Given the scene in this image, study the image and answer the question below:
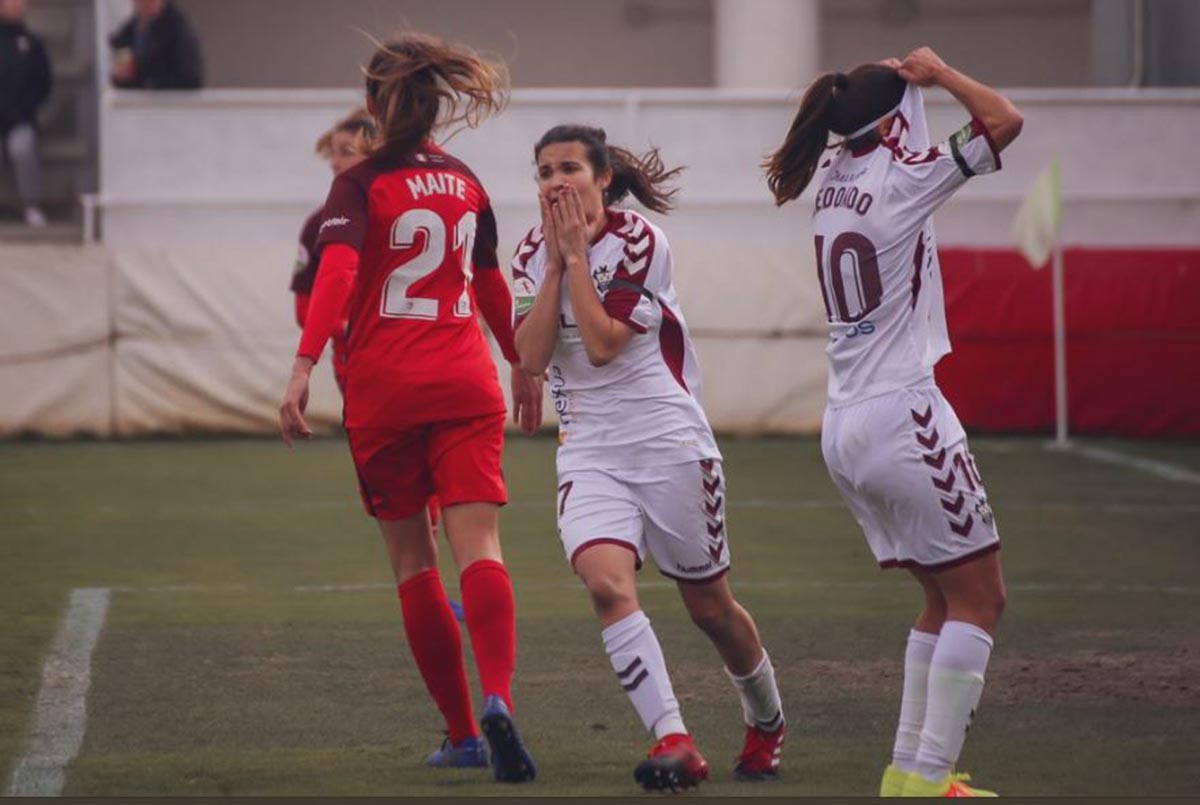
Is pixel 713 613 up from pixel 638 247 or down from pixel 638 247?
down

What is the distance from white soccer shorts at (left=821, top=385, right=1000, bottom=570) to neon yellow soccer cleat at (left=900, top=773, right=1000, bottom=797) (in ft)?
1.82

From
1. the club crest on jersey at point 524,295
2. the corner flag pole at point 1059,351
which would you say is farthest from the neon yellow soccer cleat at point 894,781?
the corner flag pole at point 1059,351

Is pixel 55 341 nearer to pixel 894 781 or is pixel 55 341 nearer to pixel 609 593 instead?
pixel 609 593

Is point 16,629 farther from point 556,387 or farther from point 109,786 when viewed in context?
point 556,387

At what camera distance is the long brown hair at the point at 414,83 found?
20.1 feet

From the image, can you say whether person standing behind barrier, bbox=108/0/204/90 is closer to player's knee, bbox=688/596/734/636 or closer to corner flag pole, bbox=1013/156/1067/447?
corner flag pole, bbox=1013/156/1067/447

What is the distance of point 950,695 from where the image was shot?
18.0 ft

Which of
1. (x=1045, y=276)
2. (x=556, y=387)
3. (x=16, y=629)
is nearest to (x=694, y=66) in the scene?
(x=1045, y=276)

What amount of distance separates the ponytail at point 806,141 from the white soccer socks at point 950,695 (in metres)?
1.34

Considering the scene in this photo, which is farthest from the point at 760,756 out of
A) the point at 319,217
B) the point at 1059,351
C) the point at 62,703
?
the point at 1059,351

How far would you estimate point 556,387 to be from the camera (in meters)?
6.10

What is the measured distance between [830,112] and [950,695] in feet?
5.29

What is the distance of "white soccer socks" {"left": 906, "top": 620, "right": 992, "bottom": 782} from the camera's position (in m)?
5.46

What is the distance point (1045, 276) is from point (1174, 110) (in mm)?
2547
